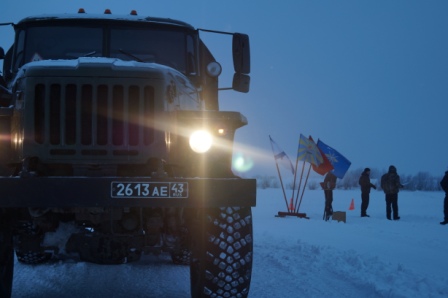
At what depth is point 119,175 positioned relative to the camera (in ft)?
13.6

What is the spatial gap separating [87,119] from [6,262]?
1500 mm

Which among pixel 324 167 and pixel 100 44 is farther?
pixel 324 167

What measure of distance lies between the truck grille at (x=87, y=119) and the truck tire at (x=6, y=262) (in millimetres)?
837

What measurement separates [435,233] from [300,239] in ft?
13.1

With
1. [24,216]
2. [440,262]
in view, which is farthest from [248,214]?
[440,262]

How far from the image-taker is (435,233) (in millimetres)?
11828

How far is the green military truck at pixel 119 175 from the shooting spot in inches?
150

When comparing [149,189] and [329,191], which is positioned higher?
[149,189]

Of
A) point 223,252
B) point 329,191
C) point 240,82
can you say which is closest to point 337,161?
point 329,191

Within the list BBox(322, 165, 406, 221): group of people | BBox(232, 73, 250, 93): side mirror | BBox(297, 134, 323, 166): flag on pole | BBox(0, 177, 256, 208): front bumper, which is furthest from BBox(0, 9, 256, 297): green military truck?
BBox(297, 134, 323, 166): flag on pole

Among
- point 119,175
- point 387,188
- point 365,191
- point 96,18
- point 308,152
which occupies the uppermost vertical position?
point 96,18

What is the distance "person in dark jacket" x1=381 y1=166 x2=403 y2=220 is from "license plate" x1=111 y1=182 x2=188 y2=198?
13920 millimetres

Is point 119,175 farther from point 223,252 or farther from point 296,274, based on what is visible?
point 296,274

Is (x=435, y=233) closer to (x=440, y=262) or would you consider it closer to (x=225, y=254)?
(x=440, y=262)
